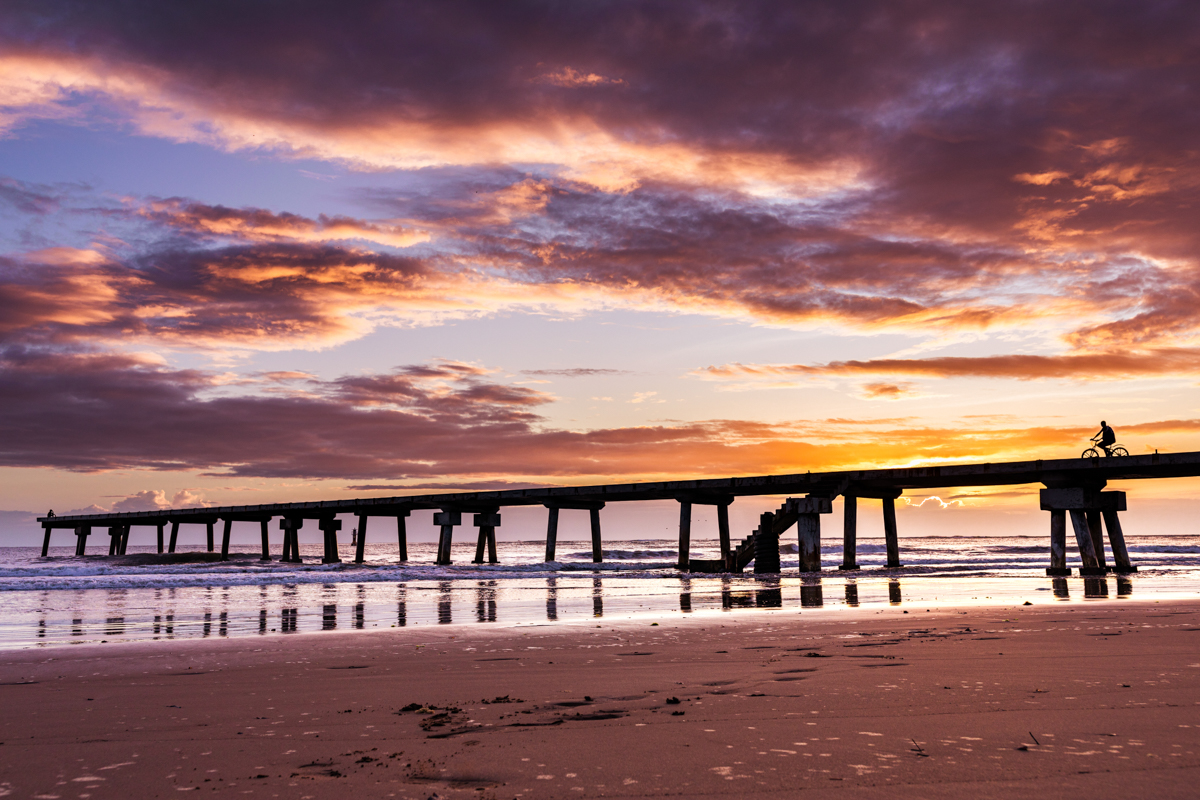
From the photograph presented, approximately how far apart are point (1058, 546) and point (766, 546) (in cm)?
1125

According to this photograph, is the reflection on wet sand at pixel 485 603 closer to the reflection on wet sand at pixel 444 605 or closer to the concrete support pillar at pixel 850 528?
the reflection on wet sand at pixel 444 605

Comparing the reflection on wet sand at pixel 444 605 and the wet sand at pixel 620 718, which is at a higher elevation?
the wet sand at pixel 620 718

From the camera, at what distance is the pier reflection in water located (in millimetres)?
14008

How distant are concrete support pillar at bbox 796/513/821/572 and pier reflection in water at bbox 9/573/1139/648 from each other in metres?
7.64

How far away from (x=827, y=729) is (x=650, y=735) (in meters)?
1.15

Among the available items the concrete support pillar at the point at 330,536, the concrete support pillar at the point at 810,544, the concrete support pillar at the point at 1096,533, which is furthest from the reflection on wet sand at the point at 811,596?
the concrete support pillar at the point at 330,536

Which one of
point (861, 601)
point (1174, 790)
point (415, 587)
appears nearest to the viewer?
point (1174, 790)

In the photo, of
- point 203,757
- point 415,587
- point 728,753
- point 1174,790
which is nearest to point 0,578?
point 415,587

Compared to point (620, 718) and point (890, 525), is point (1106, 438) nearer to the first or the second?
point (890, 525)

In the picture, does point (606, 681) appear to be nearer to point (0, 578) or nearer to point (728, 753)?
point (728, 753)

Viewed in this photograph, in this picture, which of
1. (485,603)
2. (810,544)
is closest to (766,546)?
(810,544)

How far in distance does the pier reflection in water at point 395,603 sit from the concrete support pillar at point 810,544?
7639mm

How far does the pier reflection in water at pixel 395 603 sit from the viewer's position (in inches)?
551

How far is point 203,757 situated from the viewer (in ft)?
16.7
